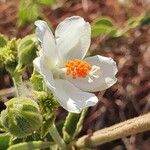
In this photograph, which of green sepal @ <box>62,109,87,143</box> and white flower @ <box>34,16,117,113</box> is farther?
green sepal @ <box>62,109,87,143</box>

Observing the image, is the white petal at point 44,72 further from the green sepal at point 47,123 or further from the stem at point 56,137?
the stem at point 56,137

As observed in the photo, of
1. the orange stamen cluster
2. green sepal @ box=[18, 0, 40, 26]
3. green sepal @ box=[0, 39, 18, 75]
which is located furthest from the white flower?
green sepal @ box=[18, 0, 40, 26]

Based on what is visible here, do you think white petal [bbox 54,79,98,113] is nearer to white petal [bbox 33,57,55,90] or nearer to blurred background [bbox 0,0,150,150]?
white petal [bbox 33,57,55,90]

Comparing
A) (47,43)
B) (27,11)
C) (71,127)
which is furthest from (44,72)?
(27,11)

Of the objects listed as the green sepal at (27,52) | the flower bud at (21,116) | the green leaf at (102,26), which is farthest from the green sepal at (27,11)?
the flower bud at (21,116)

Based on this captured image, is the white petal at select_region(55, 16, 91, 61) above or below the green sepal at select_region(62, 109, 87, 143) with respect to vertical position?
above

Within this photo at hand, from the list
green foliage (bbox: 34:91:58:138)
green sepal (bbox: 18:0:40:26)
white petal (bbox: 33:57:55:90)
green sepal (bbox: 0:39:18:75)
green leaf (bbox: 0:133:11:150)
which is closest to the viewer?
white petal (bbox: 33:57:55:90)

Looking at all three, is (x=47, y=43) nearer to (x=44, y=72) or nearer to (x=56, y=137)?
(x=44, y=72)

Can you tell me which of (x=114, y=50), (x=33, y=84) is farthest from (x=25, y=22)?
(x=33, y=84)
